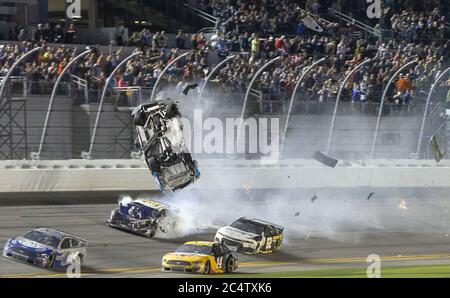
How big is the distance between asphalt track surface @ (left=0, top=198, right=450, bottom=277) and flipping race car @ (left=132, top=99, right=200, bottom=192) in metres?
1.91

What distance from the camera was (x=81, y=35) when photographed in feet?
119

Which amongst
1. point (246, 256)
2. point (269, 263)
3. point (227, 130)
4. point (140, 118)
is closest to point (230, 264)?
point (269, 263)

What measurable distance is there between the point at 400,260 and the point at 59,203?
946 cm

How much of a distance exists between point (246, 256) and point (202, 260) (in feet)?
9.48

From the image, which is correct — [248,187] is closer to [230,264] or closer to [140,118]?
[230,264]

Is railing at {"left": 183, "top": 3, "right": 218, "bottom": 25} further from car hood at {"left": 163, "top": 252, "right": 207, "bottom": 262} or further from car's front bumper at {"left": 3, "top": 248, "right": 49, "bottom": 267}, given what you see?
car's front bumper at {"left": 3, "top": 248, "right": 49, "bottom": 267}

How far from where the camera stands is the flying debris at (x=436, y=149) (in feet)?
96.1

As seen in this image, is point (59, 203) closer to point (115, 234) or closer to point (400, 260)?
point (115, 234)

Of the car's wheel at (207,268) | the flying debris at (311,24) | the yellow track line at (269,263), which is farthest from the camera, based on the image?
the flying debris at (311,24)

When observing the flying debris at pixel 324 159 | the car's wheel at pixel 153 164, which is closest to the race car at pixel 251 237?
the car's wheel at pixel 153 164

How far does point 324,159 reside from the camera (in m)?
27.6

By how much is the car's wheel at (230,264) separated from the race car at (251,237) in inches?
89.8

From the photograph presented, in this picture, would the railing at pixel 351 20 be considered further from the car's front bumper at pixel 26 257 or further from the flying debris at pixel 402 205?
the car's front bumper at pixel 26 257
